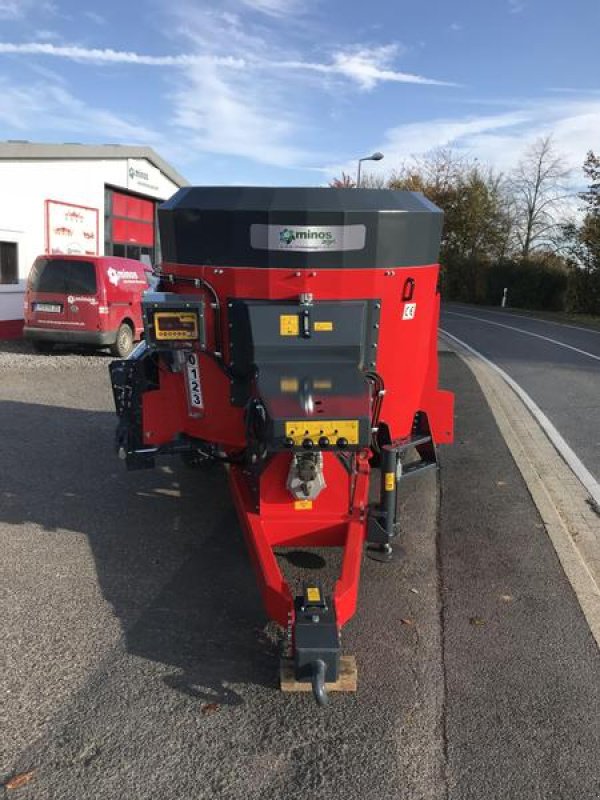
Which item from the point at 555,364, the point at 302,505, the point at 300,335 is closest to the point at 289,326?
the point at 300,335

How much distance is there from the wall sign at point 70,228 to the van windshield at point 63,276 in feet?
9.75

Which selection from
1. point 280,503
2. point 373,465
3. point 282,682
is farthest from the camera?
point 373,465

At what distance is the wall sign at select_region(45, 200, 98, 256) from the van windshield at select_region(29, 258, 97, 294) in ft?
9.75

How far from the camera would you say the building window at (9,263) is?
14469 millimetres

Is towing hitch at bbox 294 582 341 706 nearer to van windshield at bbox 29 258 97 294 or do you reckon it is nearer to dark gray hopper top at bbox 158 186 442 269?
dark gray hopper top at bbox 158 186 442 269

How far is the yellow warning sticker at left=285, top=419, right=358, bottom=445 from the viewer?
335cm

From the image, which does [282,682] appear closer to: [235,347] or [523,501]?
[235,347]

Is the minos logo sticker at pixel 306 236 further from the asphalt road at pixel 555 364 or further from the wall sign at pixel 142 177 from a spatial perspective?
the wall sign at pixel 142 177

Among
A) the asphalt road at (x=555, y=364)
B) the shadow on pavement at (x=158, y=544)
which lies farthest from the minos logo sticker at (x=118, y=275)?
the asphalt road at (x=555, y=364)

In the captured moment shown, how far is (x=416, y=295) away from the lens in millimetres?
4301

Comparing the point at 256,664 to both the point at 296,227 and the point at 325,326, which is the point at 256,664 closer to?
the point at 325,326

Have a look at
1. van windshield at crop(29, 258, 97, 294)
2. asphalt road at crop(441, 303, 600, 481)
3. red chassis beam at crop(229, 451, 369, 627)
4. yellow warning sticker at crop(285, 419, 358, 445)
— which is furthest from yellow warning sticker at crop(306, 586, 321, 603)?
van windshield at crop(29, 258, 97, 294)

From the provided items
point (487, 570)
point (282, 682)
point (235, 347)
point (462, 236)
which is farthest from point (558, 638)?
point (462, 236)

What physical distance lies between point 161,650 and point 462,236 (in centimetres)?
4521
